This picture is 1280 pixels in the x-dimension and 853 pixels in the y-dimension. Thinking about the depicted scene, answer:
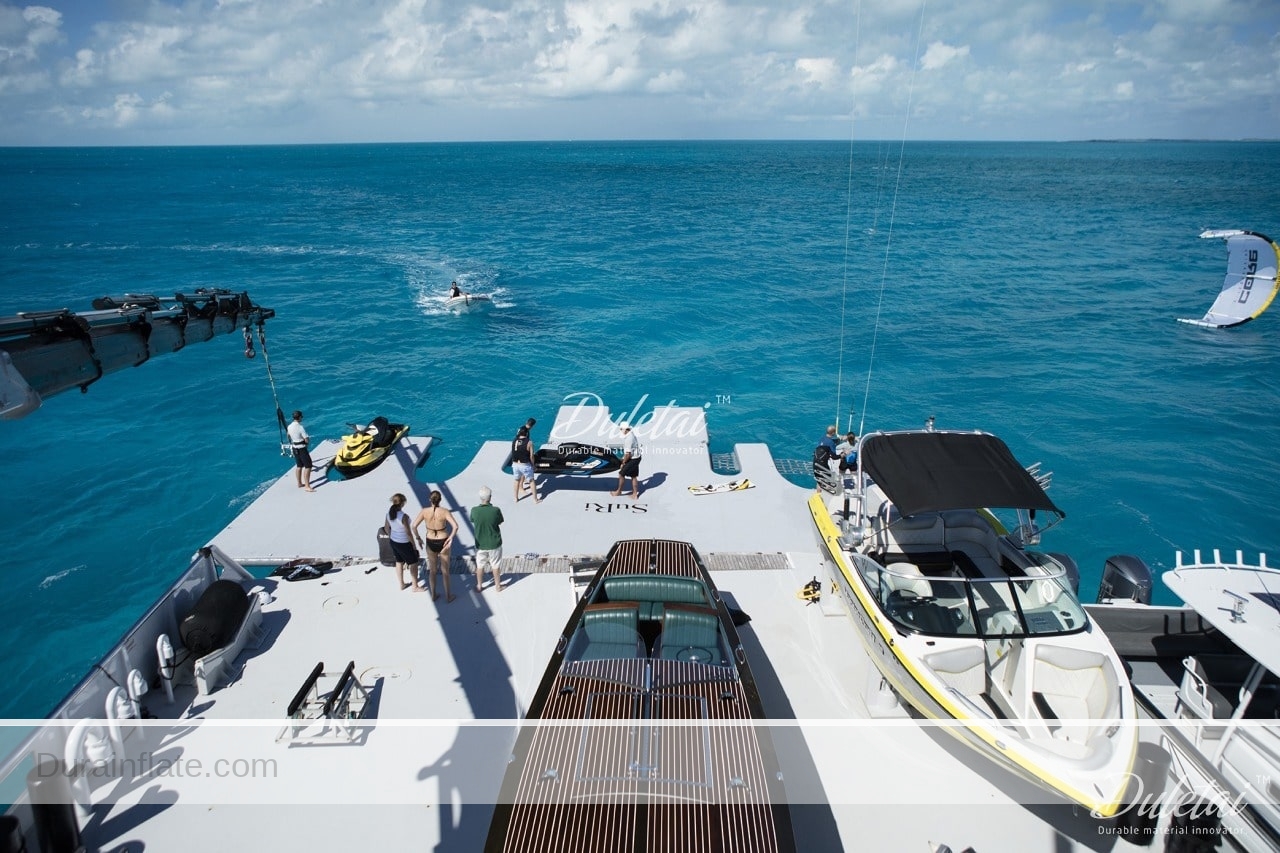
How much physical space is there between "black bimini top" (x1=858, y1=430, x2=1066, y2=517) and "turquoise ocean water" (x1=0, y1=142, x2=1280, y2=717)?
817cm

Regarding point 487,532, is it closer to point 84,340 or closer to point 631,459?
point 631,459

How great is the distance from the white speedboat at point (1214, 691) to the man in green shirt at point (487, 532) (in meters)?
7.58

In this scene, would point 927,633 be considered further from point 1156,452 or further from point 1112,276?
point 1112,276

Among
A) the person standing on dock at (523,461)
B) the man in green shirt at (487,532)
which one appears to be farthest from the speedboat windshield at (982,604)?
the person standing on dock at (523,461)


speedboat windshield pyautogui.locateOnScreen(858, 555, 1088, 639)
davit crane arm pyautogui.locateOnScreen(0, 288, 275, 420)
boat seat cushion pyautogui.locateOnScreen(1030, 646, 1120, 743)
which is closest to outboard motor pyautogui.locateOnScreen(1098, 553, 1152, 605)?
speedboat windshield pyautogui.locateOnScreen(858, 555, 1088, 639)

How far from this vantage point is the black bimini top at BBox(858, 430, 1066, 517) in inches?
287

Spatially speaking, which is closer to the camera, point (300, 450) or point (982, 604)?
point (982, 604)

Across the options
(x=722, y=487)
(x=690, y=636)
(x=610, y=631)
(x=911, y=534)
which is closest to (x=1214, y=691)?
(x=911, y=534)

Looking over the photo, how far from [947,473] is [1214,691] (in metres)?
3.51

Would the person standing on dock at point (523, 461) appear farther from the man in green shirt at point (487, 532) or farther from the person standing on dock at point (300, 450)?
the person standing on dock at point (300, 450)

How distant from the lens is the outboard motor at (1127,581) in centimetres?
880

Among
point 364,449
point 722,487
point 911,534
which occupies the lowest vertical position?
point 722,487

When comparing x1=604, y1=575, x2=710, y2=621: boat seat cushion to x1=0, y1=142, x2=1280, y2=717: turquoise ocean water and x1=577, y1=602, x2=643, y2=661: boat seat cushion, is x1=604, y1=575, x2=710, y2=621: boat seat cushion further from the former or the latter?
x1=0, y1=142, x2=1280, y2=717: turquoise ocean water

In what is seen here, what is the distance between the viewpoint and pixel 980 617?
6.81 meters
